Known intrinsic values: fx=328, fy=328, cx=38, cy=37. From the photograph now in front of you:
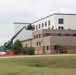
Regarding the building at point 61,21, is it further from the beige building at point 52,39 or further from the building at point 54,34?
the beige building at point 52,39

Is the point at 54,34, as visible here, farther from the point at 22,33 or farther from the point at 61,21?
the point at 22,33

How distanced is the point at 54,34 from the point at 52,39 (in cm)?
568

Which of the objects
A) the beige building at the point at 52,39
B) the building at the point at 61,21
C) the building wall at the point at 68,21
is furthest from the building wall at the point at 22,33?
the building wall at the point at 68,21

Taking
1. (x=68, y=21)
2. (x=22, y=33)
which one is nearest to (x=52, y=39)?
(x=68, y=21)

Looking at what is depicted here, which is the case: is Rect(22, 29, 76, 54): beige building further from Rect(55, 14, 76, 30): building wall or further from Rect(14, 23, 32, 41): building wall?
Rect(14, 23, 32, 41): building wall

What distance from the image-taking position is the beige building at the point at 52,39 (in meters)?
90.0

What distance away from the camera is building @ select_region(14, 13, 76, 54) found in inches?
3551

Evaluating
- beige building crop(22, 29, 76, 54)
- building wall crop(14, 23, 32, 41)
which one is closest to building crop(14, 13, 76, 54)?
beige building crop(22, 29, 76, 54)

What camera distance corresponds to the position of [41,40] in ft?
318

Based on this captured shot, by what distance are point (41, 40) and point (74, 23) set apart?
53.1 ft

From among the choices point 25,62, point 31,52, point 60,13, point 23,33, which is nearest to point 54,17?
point 60,13

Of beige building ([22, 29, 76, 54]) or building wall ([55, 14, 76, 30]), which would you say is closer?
beige building ([22, 29, 76, 54])

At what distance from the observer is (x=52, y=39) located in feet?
296

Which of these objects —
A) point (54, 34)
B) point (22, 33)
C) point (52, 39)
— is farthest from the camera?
point (22, 33)
